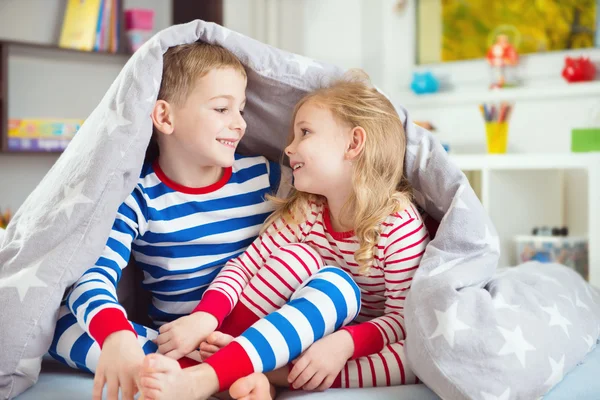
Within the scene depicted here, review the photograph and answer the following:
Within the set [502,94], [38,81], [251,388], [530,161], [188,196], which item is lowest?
[251,388]

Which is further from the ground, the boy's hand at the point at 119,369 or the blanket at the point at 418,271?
the blanket at the point at 418,271

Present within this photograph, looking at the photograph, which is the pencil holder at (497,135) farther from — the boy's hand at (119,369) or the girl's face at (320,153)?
the boy's hand at (119,369)

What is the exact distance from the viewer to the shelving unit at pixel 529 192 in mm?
2205

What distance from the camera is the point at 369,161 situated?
1.12 m

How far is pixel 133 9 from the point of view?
2.98 metres

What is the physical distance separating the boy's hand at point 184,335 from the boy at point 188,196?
0.19 ft

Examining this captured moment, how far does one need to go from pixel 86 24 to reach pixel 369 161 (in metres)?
2.13

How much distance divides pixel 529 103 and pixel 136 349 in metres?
2.07

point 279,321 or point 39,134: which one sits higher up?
point 39,134

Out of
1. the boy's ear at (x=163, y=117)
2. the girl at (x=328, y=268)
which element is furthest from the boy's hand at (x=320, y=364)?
the boy's ear at (x=163, y=117)

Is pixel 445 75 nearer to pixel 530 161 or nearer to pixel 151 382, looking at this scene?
pixel 530 161

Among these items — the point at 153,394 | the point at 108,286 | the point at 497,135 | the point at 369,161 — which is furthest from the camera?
the point at 497,135

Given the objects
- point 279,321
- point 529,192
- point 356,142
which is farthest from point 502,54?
point 279,321

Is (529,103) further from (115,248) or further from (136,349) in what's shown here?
(136,349)
